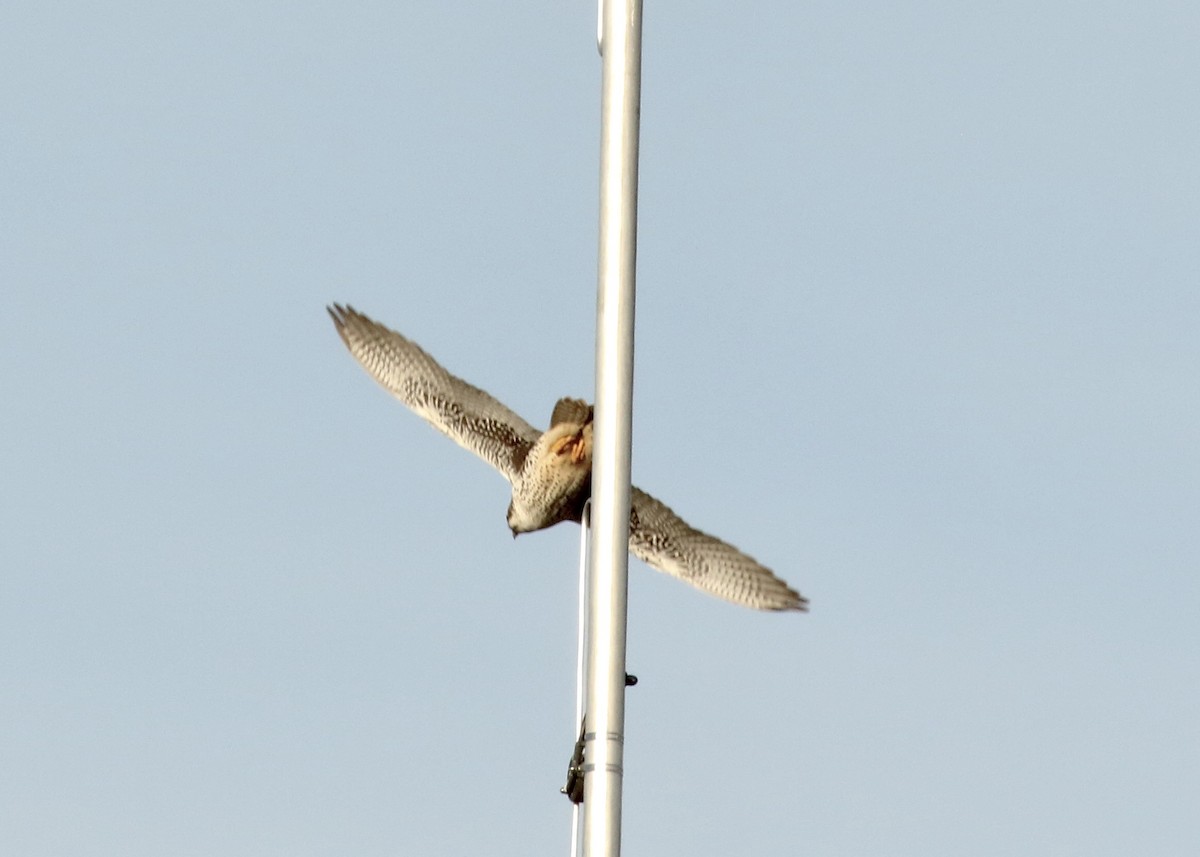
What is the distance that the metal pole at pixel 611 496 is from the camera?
248 inches

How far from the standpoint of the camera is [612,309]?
21.9 feet

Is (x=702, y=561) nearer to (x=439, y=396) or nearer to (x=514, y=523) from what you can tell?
(x=514, y=523)

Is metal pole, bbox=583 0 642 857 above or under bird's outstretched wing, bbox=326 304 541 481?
under

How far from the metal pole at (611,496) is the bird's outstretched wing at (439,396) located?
296 inches

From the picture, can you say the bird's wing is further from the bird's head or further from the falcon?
the bird's head

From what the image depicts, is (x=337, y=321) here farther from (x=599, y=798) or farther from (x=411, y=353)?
(x=599, y=798)

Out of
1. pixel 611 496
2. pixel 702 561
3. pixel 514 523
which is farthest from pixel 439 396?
pixel 611 496

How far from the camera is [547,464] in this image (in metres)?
13.6

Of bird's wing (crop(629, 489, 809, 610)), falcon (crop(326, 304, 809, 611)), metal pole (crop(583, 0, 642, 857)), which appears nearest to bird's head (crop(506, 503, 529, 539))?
falcon (crop(326, 304, 809, 611))

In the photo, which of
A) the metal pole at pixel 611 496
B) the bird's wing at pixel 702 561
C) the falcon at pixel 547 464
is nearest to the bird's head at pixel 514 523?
the falcon at pixel 547 464

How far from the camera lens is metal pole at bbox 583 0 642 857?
630cm

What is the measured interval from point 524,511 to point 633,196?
7.36m

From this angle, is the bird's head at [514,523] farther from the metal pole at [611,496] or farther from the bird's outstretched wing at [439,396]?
the metal pole at [611,496]

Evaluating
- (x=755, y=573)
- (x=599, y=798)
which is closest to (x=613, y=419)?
(x=599, y=798)
